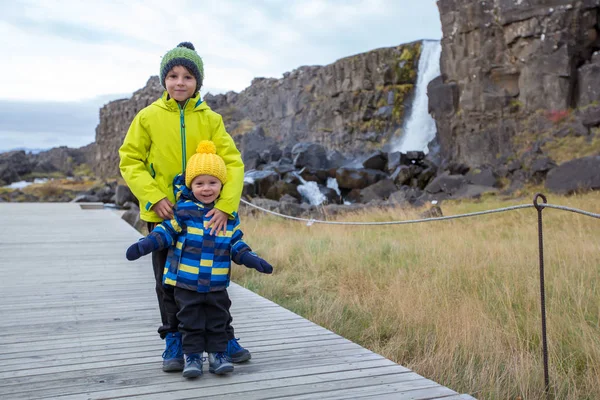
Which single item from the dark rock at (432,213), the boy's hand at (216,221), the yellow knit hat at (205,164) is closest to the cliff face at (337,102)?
the dark rock at (432,213)

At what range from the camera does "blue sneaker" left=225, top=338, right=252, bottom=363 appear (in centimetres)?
353

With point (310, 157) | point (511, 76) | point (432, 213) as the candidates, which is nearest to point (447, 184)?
point (310, 157)

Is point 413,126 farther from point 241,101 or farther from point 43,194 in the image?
point 241,101

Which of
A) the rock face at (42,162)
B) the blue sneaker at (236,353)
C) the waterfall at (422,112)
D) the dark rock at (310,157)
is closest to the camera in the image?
the blue sneaker at (236,353)

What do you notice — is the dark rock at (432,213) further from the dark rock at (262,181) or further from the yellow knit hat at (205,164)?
the yellow knit hat at (205,164)

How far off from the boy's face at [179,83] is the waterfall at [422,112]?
32.8m

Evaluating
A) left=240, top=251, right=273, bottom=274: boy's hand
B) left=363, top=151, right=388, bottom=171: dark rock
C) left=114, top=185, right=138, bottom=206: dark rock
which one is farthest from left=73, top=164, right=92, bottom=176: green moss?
left=240, top=251, right=273, bottom=274: boy's hand

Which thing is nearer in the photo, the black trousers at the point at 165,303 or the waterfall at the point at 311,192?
the black trousers at the point at 165,303

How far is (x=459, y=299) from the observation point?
5.88 metres

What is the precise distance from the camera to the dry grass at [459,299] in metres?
4.14

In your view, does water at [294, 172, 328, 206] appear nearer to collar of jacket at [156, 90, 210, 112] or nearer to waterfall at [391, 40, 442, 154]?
waterfall at [391, 40, 442, 154]

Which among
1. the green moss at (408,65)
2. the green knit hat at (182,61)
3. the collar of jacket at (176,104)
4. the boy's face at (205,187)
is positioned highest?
the green moss at (408,65)

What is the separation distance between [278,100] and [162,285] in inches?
2314

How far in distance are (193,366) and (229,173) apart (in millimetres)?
1112
